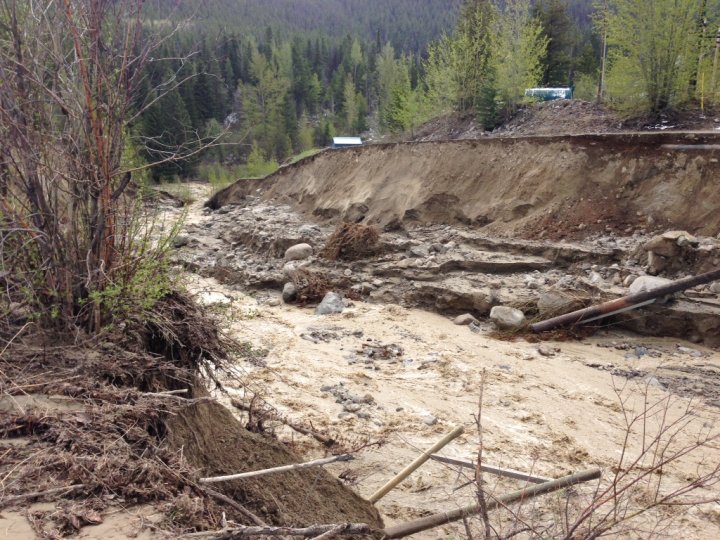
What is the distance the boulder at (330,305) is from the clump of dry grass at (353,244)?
182 centimetres

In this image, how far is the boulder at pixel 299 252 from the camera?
1257 cm

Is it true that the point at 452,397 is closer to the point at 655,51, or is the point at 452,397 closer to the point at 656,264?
the point at 656,264

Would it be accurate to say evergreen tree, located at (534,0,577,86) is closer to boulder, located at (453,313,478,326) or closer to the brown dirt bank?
the brown dirt bank

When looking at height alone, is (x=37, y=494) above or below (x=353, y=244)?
above

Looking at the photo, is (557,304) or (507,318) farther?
(507,318)

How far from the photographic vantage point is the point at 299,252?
1262cm

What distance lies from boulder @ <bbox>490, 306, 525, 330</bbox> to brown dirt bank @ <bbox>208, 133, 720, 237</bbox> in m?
3.21

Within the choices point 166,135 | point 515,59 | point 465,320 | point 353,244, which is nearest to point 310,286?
point 353,244

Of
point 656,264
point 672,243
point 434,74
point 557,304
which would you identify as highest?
point 434,74

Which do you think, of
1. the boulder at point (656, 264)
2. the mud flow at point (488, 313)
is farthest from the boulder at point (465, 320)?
the boulder at point (656, 264)

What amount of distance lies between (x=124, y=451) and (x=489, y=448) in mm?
3517

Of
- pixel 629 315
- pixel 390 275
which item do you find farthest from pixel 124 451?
pixel 390 275

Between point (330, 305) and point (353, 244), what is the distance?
2323mm

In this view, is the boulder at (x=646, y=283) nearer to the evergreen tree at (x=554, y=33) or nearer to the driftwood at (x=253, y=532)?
the driftwood at (x=253, y=532)
